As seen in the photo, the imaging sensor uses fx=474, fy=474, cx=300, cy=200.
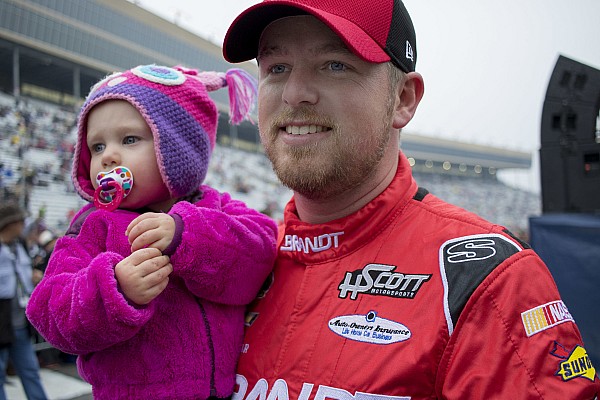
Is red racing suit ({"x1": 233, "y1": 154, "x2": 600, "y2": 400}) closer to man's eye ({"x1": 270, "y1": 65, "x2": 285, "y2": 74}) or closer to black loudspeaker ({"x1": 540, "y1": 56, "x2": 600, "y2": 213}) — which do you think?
man's eye ({"x1": 270, "y1": 65, "x2": 285, "y2": 74})

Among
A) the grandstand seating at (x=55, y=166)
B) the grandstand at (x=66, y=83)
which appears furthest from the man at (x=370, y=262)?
the grandstand at (x=66, y=83)

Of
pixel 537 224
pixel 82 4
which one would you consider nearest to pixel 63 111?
pixel 82 4

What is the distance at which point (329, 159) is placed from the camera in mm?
1219

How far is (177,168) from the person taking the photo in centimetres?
142

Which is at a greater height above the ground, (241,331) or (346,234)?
(346,234)

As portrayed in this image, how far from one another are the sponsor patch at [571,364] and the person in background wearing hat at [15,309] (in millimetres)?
4291

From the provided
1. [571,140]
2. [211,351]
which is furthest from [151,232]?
[571,140]

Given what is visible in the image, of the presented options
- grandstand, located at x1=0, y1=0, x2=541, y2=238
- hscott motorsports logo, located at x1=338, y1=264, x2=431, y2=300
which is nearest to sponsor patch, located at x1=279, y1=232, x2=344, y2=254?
hscott motorsports logo, located at x1=338, y1=264, x2=431, y2=300

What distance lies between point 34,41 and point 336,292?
2828 cm

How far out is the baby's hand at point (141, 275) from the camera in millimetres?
1118

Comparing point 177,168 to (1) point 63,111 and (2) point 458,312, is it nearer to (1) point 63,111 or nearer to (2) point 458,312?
(2) point 458,312

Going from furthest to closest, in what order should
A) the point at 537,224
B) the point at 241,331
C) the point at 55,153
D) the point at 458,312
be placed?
the point at 55,153 → the point at 537,224 → the point at 241,331 → the point at 458,312

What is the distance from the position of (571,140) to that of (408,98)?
295 cm

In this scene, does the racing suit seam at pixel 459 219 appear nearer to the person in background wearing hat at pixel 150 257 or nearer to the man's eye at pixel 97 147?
Result: the person in background wearing hat at pixel 150 257
